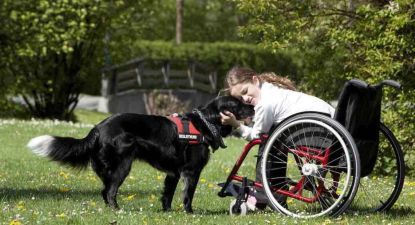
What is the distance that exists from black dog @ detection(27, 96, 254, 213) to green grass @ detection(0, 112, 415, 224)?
0.81 ft

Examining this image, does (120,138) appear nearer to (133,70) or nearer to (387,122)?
(387,122)

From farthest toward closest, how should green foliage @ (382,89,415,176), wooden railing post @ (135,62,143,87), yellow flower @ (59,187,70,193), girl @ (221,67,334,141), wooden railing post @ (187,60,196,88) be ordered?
wooden railing post @ (187,60,196,88) → wooden railing post @ (135,62,143,87) → green foliage @ (382,89,415,176) → yellow flower @ (59,187,70,193) → girl @ (221,67,334,141)

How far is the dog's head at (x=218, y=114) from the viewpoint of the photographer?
6914 mm

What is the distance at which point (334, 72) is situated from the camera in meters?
12.2

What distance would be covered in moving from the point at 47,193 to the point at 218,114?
2.23 m

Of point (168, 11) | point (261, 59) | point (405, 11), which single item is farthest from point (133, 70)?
point (405, 11)

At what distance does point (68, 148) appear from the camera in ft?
22.8

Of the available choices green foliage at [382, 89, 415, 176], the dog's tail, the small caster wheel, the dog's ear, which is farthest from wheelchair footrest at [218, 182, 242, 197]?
green foliage at [382, 89, 415, 176]

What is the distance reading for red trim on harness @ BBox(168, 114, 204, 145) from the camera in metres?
6.86

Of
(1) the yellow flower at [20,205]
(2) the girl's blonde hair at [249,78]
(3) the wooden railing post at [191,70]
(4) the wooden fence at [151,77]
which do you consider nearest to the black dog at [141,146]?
(2) the girl's blonde hair at [249,78]

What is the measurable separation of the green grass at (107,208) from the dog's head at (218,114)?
2.24 feet

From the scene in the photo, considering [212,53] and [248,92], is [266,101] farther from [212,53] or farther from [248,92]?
[212,53]

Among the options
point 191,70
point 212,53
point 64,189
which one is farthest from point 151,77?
point 64,189

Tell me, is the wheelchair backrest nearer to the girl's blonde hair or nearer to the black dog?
the girl's blonde hair
